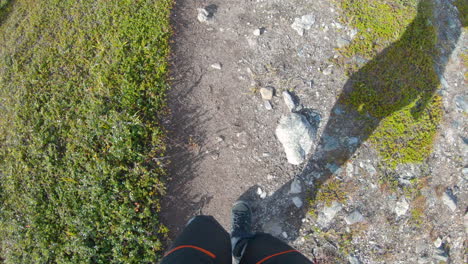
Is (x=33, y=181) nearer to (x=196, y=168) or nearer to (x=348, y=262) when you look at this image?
(x=196, y=168)

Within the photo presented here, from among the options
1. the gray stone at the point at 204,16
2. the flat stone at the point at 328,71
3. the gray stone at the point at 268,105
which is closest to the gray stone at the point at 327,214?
the gray stone at the point at 268,105

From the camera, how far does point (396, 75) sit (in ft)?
15.9

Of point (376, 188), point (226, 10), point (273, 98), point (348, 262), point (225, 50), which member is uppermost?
point (226, 10)

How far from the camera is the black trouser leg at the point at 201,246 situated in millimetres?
2938

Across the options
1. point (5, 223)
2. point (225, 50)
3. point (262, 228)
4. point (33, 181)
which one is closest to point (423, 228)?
point (262, 228)

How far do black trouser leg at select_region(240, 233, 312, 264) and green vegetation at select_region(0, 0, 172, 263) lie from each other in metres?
1.45

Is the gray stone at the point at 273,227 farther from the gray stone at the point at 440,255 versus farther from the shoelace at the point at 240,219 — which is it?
the gray stone at the point at 440,255

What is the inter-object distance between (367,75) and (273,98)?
1677mm

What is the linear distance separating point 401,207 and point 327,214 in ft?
3.80

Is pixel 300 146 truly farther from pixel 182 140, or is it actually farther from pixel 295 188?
pixel 182 140

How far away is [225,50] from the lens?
5.04 metres

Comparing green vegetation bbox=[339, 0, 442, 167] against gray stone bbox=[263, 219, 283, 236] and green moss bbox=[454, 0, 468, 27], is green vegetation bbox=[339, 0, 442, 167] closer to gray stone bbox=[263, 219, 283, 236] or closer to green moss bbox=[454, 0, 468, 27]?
green moss bbox=[454, 0, 468, 27]

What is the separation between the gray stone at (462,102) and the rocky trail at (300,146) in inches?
1.3

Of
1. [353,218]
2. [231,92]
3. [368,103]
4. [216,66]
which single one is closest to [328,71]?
[368,103]
